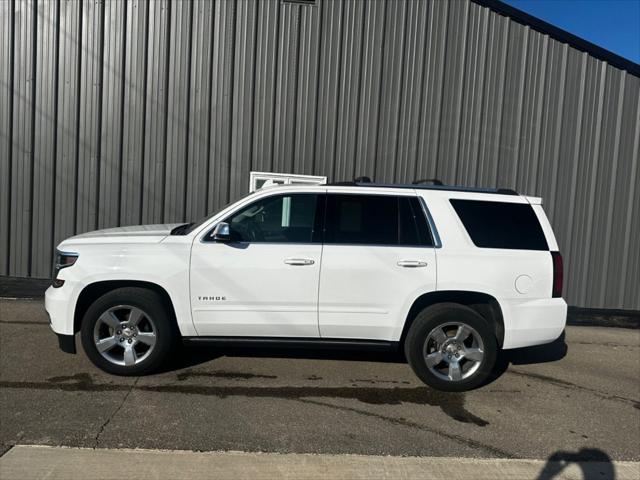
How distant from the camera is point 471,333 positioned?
4836 millimetres

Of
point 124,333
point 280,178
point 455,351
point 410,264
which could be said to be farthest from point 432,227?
point 280,178

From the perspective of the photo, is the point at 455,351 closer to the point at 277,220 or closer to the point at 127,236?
the point at 277,220

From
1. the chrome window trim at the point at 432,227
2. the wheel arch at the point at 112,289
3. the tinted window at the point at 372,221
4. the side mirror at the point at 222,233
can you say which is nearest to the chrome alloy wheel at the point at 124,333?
the wheel arch at the point at 112,289

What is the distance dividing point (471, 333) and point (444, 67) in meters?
5.17

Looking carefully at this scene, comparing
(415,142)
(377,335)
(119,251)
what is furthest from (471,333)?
(415,142)

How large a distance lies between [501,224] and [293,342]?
224cm

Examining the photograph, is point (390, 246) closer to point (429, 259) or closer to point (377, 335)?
point (429, 259)

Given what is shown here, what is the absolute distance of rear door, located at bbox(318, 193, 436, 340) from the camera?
4734 millimetres

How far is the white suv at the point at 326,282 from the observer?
4723mm

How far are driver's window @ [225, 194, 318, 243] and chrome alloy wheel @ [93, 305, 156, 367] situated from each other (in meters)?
1.19

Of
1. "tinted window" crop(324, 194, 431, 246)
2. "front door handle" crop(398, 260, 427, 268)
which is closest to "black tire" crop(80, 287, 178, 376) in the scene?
"tinted window" crop(324, 194, 431, 246)

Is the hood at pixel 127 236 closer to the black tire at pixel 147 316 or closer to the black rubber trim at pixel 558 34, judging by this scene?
the black tire at pixel 147 316

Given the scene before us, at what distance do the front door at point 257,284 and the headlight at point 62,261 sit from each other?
3.68ft

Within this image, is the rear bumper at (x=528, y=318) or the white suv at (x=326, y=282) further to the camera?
the rear bumper at (x=528, y=318)
